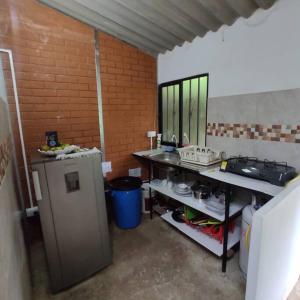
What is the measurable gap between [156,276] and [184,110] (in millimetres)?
1890

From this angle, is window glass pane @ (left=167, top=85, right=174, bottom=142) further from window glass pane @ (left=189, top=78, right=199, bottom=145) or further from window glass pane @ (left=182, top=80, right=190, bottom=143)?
window glass pane @ (left=189, top=78, right=199, bottom=145)

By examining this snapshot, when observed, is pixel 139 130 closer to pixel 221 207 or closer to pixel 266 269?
pixel 221 207

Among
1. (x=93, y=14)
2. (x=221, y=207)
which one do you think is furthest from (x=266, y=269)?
(x=93, y=14)

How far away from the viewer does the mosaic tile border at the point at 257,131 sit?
1.60m

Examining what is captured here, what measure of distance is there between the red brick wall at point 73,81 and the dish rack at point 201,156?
0.89 m

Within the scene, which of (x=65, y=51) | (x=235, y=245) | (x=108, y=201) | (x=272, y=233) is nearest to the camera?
(x=272, y=233)

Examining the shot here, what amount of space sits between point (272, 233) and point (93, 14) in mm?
2329

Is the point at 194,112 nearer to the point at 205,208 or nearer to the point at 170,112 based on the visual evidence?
the point at 170,112

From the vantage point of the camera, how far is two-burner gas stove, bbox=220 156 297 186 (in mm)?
1403

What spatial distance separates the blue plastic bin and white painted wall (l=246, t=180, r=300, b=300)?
1460 millimetres

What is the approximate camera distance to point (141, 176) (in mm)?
2939

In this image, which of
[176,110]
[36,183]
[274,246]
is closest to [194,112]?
[176,110]

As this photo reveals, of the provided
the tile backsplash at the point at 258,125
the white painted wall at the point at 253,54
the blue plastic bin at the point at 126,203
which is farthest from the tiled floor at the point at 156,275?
the white painted wall at the point at 253,54

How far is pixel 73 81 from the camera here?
2.20 metres
